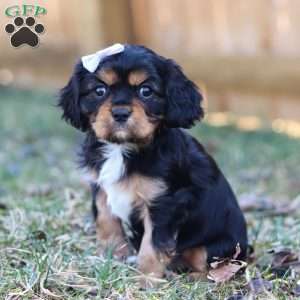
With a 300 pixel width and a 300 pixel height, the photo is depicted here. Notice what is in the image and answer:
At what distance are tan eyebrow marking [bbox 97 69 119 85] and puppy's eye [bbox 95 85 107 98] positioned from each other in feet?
0.15

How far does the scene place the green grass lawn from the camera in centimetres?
352

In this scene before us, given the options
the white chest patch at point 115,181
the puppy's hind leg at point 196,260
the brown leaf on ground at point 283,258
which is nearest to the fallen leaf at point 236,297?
the puppy's hind leg at point 196,260

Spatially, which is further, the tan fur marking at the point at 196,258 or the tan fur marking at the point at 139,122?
the tan fur marking at the point at 196,258

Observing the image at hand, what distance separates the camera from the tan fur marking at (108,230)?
4102mm

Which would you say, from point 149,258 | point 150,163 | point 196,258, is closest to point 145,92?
point 150,163

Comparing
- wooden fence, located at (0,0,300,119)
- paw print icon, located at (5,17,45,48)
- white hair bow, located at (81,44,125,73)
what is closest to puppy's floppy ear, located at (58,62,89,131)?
white hair bow, located at (81,44,125,73)

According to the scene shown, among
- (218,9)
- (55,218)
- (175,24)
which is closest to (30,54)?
(175,24)

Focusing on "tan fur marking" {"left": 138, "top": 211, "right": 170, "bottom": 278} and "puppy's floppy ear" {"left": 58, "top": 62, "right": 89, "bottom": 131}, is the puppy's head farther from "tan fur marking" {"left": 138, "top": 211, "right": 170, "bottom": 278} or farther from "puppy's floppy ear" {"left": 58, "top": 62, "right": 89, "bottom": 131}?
"tan fur marking" {"left": 138, "top": 211, "right": 170, "bottom": 278}

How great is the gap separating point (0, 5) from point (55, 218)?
788 centimetres

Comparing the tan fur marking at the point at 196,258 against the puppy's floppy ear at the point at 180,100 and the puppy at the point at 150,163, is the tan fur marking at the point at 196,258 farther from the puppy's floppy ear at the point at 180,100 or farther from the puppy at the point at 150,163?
the puppy's floppy ear at the point at 180,100

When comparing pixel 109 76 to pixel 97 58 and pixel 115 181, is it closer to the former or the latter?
pixel 97 58

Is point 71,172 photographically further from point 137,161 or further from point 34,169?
point 137,161

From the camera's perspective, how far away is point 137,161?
3.83 metres

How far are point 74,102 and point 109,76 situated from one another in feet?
1.20
